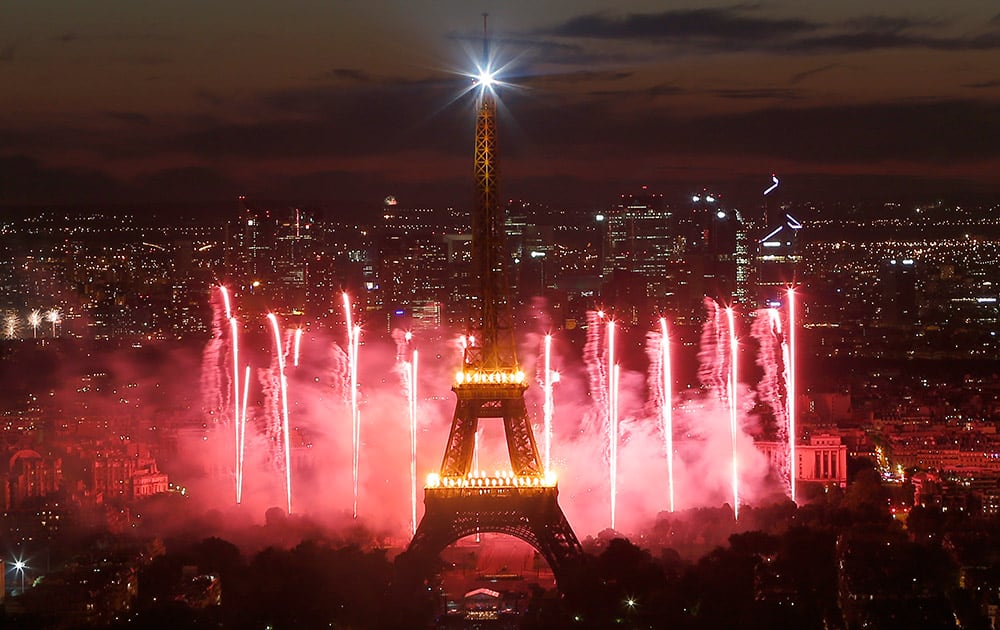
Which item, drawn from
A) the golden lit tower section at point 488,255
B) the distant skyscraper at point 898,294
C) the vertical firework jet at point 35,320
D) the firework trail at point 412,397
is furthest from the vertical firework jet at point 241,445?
the distant skyscraper at point 898,294

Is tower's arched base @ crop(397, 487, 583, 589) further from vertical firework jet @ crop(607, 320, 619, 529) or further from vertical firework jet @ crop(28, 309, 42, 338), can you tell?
vertical firework jet @ crop(28, 309, 42, 338)

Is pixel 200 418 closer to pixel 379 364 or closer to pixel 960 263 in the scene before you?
pixel 379 364

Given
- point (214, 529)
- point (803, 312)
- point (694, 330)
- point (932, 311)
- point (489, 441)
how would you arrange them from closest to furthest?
point (214, 529), point (489, 441), point (694, 330), point (803, 312), point (932, 311)

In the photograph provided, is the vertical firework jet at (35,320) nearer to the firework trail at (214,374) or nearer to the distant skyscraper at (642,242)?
the firework trail at (214,374)

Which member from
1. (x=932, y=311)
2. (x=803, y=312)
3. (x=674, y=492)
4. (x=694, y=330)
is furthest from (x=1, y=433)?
(x=932, y=311)

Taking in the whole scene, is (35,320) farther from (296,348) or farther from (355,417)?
(355,417)
